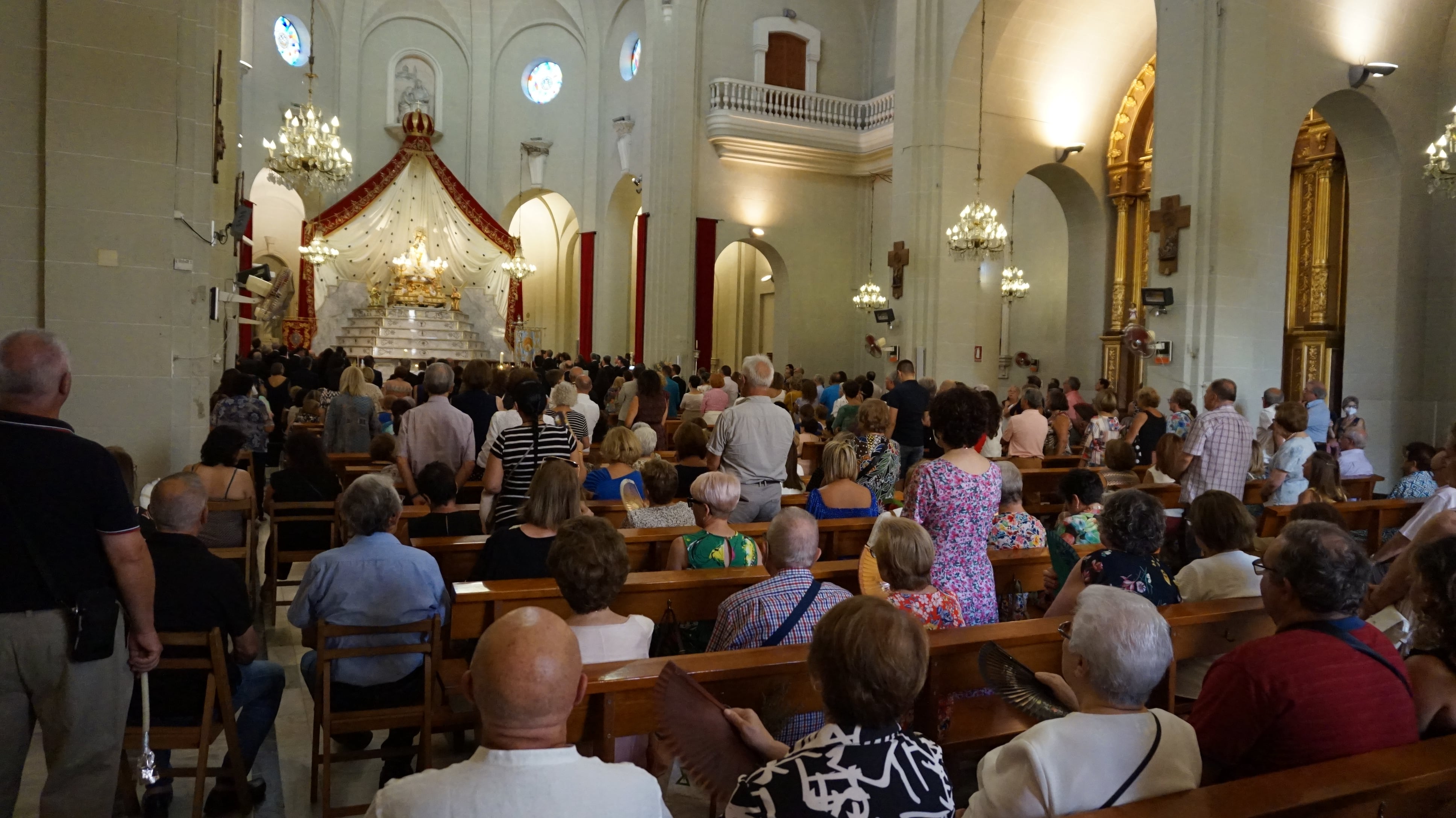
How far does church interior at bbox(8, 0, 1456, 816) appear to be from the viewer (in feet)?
18.0

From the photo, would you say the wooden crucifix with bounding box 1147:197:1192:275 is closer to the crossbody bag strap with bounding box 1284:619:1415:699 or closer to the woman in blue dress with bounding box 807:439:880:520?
the woman in blue dress with bounding box 807:439:880:520

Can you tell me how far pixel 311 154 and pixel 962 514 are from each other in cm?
1216

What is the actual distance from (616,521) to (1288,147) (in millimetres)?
9421

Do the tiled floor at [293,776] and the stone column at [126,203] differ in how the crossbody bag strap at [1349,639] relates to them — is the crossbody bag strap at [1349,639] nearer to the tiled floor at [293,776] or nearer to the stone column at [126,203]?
the tiled floor at [293,776]

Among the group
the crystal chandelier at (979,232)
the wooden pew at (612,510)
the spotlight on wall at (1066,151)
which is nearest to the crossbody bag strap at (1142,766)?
the wooden pew at (612,510)

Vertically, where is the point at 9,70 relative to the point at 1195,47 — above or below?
below

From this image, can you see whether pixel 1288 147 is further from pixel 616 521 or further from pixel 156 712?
pixel 156 712

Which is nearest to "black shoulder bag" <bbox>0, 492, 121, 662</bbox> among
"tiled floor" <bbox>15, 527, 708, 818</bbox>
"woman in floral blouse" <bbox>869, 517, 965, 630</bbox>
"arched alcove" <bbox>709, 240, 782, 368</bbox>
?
"tiled floor" <bbox>15, 527, 708, 818</bbox>

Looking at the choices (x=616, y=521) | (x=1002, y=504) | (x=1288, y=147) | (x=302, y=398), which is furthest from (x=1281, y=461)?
(x=302, y=398)

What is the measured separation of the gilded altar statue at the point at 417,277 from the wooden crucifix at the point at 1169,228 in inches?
635

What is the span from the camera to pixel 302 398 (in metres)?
10.5

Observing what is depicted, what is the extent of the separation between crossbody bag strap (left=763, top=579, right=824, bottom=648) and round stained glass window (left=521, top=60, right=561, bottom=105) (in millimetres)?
22723

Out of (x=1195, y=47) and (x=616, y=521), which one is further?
(x=1195, y=47)

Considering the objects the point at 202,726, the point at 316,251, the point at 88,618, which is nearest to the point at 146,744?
the point at 202,726
